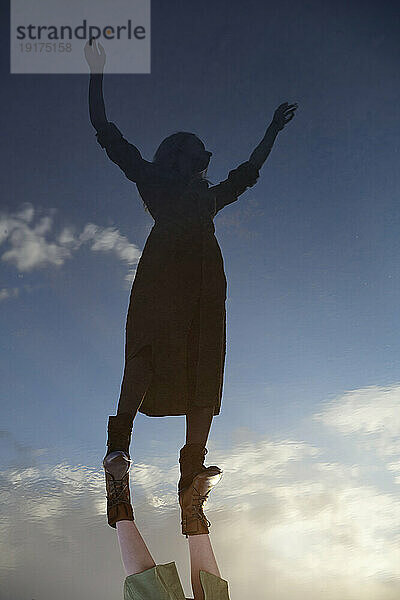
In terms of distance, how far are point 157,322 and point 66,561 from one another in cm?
110

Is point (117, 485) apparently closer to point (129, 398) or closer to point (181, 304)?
point (129, 398)

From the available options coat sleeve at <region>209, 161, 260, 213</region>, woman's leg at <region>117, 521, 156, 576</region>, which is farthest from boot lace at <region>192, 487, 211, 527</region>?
coat sleeve at <region>209, 161, 260, 213</region>

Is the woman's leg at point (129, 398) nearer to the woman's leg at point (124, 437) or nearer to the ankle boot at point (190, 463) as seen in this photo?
the woman's leg at point (124, 437)

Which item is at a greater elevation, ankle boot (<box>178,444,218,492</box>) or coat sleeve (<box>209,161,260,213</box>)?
coat sleeve (<box>209,161,260,213</box>)

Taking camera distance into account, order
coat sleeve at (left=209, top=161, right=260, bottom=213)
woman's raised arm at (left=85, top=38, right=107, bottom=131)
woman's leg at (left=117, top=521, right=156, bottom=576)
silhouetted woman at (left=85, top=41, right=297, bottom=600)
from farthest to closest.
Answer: coat sleeve at (left=209, top=161, right=260, bottom=213) < woman's raised arm at (left=85, top=38, right=107, bottom=131) < silhouetted woman at (left=85, top=41, right=297, bottom=600) < woman's leg at (left=117, top=521, right=156, bottom=576)

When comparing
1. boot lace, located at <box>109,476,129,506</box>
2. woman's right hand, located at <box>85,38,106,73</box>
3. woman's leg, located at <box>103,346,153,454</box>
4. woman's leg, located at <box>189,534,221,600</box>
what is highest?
woman's right hand, located at <box>85,38,106,73</box>

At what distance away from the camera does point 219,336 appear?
224 centimetres

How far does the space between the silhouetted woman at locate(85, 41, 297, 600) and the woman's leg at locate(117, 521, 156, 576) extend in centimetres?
19

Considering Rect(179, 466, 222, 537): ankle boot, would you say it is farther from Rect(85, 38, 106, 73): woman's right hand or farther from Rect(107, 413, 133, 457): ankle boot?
Rect(85, 38, 106, 73): woman's right hand

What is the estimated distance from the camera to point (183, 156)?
2.34 metres

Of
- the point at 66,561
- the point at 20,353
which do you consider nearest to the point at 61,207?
the point at 20,353

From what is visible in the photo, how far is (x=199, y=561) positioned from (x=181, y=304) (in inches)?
31.6

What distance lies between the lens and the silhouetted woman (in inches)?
81.4

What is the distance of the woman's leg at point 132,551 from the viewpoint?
6.10ft
